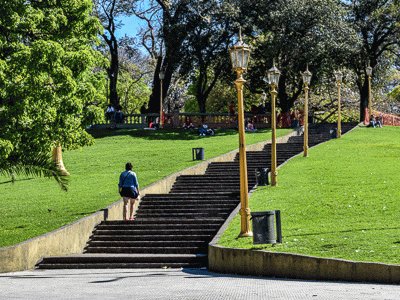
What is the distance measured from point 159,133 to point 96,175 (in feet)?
67.8

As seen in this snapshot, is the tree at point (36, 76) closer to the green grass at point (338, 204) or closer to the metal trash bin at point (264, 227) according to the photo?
the green grass at point (338, 204)

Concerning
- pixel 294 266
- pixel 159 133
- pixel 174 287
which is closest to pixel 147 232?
pixel 294 266

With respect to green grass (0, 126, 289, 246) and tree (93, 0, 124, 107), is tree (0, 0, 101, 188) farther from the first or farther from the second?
tree (93, 0, 124, 107)

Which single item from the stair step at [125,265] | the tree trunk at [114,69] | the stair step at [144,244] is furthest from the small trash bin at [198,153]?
the tree trunk at [114,69]

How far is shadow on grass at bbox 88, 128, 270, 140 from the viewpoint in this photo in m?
54.5

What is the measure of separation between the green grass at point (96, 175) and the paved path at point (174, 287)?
12.0 ft

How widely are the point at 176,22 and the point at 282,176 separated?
3150cm

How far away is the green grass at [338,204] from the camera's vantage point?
16.8m

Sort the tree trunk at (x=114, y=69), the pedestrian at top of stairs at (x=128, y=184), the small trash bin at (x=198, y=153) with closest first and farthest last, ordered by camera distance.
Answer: the pedestrian at top of stairs at (x=128, y=184), the small trash bin at (x=198, y=153), the tree trunk at (x=114, y=69)

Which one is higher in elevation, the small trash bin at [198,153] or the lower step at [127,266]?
the small trash bin at [198,153]

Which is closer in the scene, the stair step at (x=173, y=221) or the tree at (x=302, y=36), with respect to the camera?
the stair step at (x=173, y=221)

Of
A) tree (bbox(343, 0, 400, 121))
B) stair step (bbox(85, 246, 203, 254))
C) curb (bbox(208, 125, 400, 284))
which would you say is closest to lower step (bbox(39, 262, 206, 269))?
stair step (bbox(85, 246, 203, 254))

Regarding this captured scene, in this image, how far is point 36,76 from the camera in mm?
24312

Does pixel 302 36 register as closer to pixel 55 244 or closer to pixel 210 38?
pixel 210 38
